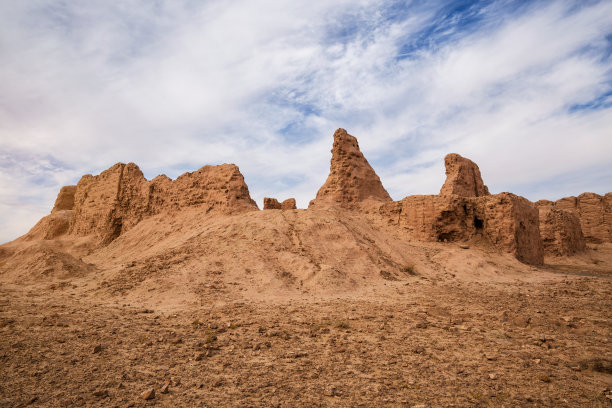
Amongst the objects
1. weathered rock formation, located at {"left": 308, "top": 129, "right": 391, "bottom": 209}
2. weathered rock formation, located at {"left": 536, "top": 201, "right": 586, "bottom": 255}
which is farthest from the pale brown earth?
weathered rock formation, located at {"left": 536, "top": 201, "right": 586, "bottom": 255}

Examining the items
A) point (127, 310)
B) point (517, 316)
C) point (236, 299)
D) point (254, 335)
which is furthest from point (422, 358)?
point (127, 310)

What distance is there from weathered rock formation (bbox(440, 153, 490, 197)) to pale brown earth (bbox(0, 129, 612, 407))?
4.22 m

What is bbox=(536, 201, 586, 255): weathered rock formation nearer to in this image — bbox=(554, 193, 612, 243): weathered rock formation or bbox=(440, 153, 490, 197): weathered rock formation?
bbox=(440, 153, 490, 197): weathered rock formation

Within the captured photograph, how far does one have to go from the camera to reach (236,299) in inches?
294

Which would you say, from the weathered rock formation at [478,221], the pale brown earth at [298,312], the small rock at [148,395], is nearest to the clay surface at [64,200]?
the pale brown earth at [298,312]

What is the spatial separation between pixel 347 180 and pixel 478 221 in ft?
21.9

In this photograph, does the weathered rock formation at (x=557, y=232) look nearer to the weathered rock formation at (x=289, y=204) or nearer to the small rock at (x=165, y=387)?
the weathered rock formation at (x=289, y=204)

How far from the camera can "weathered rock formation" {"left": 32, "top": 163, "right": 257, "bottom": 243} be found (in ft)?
45.9

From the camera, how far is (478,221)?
15.0 m

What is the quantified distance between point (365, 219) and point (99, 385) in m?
14.3

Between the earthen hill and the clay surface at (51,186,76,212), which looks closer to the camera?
the earthen hill

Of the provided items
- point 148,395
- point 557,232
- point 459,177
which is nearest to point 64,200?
point 459,177

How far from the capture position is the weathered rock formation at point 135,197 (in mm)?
13984

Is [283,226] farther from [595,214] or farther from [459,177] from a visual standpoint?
[595,214]
